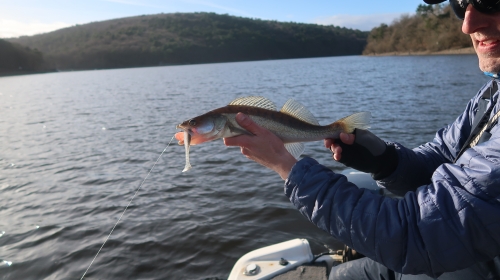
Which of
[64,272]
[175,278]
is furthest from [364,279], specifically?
[64,272]

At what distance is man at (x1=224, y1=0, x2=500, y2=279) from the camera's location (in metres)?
1.83

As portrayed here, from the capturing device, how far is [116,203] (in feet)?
29.9

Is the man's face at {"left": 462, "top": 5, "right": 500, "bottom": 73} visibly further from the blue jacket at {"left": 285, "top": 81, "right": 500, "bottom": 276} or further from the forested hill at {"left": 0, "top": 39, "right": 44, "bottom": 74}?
the forested hill at {"left": 0, "top": 39, "right": 44, "bottom": 74}

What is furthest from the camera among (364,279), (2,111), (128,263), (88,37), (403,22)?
(88,37)

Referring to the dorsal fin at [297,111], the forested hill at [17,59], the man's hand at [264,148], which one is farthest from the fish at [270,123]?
the forested hill at [17,59]

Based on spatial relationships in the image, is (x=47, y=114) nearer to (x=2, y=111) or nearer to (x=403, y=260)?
(x=2, y=111)

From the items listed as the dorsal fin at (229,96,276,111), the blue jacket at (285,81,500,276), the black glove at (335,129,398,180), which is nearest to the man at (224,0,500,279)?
the blue jacket at (285,81,500,276)

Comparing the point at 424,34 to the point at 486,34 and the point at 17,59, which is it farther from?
the point at 17,59

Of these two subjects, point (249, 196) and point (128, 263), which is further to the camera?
point (249, 196)

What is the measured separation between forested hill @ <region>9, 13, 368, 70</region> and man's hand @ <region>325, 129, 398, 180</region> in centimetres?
13124

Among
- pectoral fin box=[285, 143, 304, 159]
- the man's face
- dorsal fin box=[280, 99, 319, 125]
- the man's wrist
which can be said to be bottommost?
the man's wrist

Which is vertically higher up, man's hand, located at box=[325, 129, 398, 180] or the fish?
the fish

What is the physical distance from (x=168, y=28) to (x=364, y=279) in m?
177

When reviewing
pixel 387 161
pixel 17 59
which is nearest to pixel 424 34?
pixel 387 161
